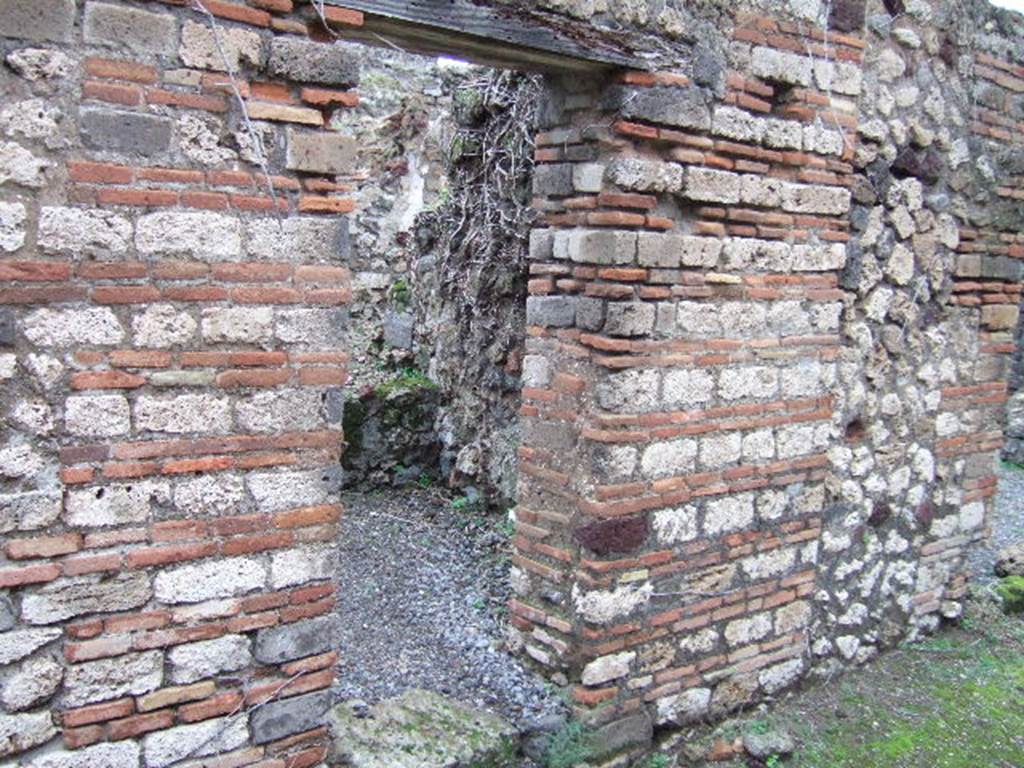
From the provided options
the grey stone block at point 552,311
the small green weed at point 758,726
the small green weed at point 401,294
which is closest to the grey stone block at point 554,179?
the grey stone block at point 552,311

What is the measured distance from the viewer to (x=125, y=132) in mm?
2549

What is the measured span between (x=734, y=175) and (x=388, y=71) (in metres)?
5.18

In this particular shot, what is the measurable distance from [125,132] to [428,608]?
9.10ft

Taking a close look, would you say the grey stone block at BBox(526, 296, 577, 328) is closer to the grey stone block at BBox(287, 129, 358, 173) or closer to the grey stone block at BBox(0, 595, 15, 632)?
the grey stone block at BBox(287, 129, 358, 173)

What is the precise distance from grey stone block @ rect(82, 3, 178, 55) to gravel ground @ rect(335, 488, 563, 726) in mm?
2472

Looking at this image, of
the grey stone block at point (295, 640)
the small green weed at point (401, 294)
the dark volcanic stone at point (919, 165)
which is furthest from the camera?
the small green weed at point (401, 294)

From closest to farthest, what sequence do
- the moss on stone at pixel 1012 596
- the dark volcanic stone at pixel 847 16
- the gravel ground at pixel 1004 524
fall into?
the dark volcanic stone at pixel 847 16 → the moss on stone at pixel 1012 596 → the gravel ground at pixel 1004 524

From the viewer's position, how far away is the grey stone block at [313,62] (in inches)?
107

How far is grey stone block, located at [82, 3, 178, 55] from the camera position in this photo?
247cm

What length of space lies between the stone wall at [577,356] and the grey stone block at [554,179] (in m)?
0.02

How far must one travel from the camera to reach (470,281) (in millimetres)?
5859

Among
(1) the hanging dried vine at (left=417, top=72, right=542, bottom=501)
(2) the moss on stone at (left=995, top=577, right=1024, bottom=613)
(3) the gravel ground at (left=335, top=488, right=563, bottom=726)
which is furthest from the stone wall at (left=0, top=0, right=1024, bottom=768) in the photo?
(1) the hanging dried vine at (left=417, top=72, right=542, bottom=501)

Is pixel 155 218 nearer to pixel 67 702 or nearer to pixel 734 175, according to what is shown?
pixel 67 702

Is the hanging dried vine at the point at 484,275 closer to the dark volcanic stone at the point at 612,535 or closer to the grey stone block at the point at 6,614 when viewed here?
the dark volcanic stone at the point at 612,535
